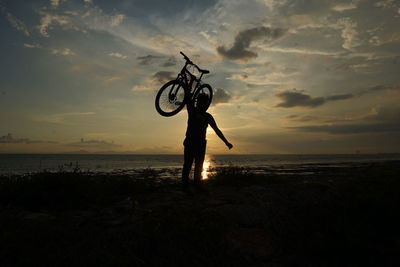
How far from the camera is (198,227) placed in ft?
14.9

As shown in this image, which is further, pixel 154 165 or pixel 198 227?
pixel 154 165

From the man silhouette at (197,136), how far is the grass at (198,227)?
1.18 m

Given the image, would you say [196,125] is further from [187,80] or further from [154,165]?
[154,165]

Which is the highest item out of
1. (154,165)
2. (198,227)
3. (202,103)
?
(202,103)

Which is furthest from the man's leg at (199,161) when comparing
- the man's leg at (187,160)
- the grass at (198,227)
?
the grass at (198,227)

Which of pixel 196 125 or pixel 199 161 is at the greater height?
pixel 196 125

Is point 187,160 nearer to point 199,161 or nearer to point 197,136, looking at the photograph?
point 199,161

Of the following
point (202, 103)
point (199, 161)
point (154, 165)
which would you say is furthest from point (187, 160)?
point (154, 165)

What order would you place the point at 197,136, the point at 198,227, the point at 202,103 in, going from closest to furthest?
the point at 198,227, the point at 197,136, the point at 202,103

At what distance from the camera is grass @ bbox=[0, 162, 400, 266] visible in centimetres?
388

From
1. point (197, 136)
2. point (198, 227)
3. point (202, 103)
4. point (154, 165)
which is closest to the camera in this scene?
point (198, 227)

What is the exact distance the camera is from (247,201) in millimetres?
6625

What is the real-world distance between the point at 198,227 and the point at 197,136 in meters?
3.86

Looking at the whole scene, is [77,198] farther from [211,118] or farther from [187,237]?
[211,118]
